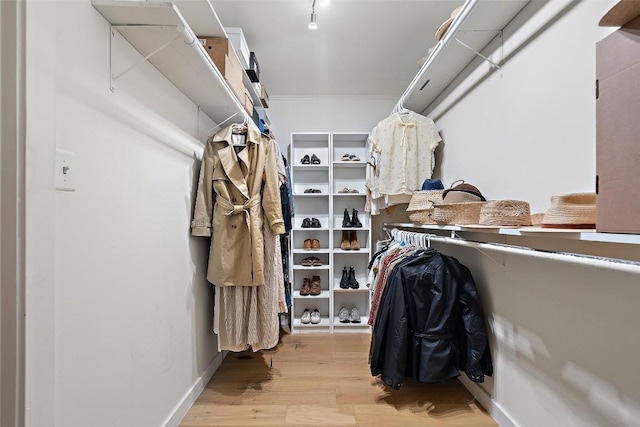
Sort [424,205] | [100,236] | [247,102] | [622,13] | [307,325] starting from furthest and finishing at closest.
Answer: [307,325]
[247,102]
[424,205]
[100,236]
[622,13]

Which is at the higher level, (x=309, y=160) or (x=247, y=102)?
(x=247, y=102)

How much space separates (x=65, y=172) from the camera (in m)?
0.82

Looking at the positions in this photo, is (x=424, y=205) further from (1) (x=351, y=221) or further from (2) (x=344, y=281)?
(2) (x=344, y=281)

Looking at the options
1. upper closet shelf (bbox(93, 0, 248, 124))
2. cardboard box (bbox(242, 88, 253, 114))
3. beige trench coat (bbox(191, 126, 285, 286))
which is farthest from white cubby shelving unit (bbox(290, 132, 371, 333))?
upper closet shelf (bbox(93, 0, 248, 124))

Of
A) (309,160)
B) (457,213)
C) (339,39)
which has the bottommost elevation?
(457,213)

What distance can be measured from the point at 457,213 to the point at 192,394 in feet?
5.98

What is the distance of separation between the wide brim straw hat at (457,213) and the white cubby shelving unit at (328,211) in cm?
135

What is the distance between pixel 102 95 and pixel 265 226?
3.56 feet

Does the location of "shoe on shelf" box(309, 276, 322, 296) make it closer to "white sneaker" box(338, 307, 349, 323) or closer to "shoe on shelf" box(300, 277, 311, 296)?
"shoe on shelf" box(300, 277, 311, 296)

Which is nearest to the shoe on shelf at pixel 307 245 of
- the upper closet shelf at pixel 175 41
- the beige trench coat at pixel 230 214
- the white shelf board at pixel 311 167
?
the white shelf board at pixel 311 167

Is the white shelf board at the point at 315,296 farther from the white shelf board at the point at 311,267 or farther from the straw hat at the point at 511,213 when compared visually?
the straw hat at the point at 511,213

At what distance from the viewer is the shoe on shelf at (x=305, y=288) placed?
2770mm

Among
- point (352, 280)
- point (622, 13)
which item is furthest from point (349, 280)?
point (622, 13)

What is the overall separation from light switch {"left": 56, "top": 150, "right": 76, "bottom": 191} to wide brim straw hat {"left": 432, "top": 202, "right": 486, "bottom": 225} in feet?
5.06
